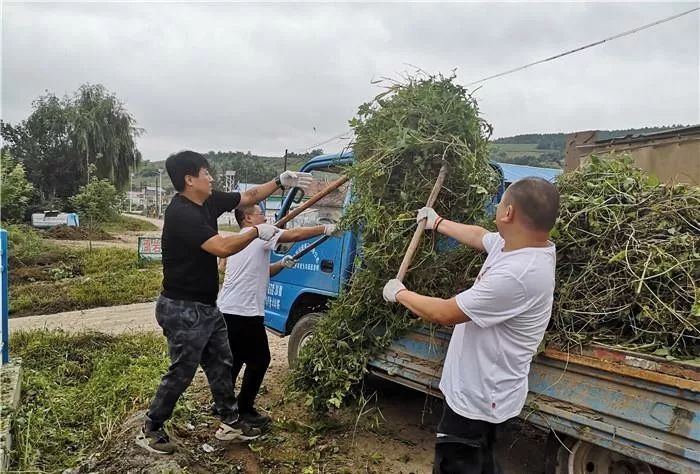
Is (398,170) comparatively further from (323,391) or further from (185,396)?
(185,396)

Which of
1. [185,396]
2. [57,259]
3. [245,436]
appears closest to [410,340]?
[245,436]

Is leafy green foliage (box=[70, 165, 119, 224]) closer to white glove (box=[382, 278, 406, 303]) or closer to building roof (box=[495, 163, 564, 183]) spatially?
building roof (box=[495, 163, 564, 183])

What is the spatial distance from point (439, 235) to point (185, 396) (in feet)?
9.48

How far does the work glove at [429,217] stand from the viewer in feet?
9.91

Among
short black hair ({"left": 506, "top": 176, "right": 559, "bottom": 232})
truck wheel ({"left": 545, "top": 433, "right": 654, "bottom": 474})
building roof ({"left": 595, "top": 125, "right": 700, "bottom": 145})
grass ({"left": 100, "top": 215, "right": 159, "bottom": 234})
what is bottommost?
grass ({"left": 100, "top": 215, "right": 159, "bottom": 234})

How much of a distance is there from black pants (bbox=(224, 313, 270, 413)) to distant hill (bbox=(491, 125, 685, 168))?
2.16m

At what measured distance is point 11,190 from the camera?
20375 mm

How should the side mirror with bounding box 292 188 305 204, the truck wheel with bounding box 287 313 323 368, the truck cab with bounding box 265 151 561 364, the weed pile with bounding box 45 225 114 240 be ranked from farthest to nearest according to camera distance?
the weed pile with bounding box 45 225 114 240 → the side mirror with bounding box 292 188 305 204 → the truck wheel with bounding box 287 313 323 368 → the truck cab with bounding box 265 151 561 364

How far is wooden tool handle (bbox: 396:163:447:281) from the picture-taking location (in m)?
2.99

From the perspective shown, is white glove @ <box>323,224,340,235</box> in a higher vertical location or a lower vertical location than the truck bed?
higher

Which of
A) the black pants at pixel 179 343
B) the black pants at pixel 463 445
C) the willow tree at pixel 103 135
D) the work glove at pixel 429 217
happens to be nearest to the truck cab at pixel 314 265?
the work glove at pixel 429 217

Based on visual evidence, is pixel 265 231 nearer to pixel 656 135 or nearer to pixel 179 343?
pixel 179 343

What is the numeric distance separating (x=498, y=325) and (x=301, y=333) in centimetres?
278

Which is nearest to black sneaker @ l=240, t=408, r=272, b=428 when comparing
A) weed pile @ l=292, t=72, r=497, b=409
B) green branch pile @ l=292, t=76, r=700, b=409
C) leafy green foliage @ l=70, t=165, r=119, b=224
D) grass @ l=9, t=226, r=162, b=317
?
green branch pile @ l=292, t=76, r=700, b=409
